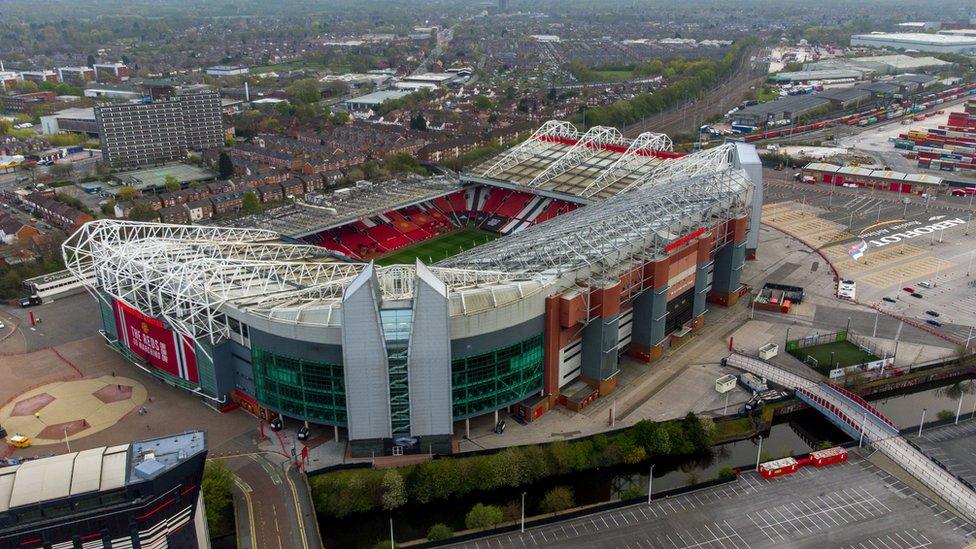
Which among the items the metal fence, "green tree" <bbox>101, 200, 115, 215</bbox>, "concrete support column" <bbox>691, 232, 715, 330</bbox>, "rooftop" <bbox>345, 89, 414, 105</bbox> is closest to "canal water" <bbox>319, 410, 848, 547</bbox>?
the metal fence

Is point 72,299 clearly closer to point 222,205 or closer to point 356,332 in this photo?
point 222,205

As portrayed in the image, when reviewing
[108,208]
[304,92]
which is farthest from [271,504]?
[304,92]

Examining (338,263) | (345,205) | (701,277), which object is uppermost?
(338,263)

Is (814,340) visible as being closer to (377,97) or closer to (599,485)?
(599,485)

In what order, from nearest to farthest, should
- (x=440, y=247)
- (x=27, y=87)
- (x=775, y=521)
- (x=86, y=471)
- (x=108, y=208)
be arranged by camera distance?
(x=86, y=471) < (x=775, y=521) < (x=440, y=247) < (x=108, y=208) < (x=27, y=87)

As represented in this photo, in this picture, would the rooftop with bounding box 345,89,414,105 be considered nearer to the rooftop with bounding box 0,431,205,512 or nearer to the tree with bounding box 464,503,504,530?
the tree with bounding box 464,503,504,530

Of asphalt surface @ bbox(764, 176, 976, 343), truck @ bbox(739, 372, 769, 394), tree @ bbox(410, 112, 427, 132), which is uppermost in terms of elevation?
tree @ bbox(410, 112, 427, 132)

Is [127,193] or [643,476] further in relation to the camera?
[127,193]

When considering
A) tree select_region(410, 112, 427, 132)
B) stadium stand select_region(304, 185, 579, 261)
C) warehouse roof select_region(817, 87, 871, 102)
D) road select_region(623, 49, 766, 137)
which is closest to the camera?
stadium stand select_region(304, 185, 579, 261)
